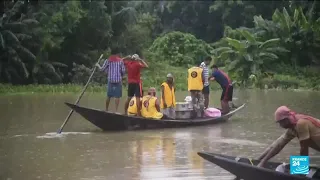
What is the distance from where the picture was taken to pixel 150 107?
12.1 meters

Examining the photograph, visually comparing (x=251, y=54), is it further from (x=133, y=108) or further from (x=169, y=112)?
(x=133, y=108)

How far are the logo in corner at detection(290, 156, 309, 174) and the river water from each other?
1.66 m

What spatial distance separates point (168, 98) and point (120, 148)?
9.86 ft

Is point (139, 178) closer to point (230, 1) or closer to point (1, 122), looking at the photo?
point (1, 122)

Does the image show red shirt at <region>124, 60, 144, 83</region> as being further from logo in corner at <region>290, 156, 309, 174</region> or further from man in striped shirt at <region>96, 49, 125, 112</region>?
logo in corner at <region>290, 156, 309, 174</region>

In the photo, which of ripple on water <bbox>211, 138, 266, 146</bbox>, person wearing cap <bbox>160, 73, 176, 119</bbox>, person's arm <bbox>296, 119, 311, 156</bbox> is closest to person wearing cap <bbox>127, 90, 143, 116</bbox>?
person wearing cap <bbox>160, 73, 176, 119</bbox>

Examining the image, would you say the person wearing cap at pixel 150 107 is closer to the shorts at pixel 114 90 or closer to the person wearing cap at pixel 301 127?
the shorts at pixel 114 90

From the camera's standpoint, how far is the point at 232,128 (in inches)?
496

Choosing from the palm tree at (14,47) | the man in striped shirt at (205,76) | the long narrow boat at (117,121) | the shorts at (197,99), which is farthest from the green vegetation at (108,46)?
the long narrow boat at (117,121)

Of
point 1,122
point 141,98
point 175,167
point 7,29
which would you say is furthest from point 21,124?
point 7,29

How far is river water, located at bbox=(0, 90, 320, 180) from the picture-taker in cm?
783

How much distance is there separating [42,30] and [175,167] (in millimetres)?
19303

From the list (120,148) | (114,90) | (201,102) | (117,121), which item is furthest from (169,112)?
(120,148)

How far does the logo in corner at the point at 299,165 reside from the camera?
584 cm
